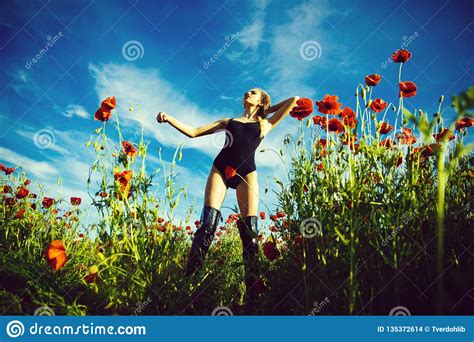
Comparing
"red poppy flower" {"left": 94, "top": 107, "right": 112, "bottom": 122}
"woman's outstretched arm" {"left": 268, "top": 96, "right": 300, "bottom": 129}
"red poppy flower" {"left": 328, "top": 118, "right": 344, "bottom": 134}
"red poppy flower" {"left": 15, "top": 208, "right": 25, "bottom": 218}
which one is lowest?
"red poppy flower" {"left": 328, "top": 118, "right": 344, "bottom": 134}

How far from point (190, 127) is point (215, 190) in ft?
2.04

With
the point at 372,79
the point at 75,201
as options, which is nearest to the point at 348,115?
the point at 372,79

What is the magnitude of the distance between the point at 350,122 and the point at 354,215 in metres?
0.68

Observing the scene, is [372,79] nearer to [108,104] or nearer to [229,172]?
[229,172]

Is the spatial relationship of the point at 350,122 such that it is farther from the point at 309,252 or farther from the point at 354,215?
the point at 309,252

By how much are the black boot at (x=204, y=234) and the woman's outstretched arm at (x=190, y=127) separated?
0.69 meters

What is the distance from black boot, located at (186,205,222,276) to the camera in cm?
239

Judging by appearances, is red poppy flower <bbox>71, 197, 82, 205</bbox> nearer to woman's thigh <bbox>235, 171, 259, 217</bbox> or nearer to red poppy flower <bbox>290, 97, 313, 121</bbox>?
woman's thigh <bbox>235, 171, 259, 217</bbox>

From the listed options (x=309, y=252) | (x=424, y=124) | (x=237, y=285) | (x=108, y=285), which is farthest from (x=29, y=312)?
(x=424, y=124)

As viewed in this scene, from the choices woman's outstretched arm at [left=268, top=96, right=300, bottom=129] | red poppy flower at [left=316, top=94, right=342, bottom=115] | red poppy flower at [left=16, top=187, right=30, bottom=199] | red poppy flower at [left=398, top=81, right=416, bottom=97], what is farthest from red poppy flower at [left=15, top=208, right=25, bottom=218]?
red poppy flower at [left=398, top=81, right=416, bottom=97]

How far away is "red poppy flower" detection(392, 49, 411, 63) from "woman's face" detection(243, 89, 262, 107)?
4.40ft

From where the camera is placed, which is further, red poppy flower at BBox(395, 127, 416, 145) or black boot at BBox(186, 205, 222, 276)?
black boot at BBox(186, 205, 222, 276)

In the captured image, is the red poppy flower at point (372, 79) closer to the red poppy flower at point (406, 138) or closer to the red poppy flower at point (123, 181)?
the red poppy flower at point (406, 138)

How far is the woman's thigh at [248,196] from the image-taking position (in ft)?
8.70
